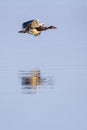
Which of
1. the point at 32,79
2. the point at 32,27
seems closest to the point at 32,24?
the point at 32,27

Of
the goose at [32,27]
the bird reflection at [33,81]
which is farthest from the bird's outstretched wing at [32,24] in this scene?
the bird reflection at [33,81]

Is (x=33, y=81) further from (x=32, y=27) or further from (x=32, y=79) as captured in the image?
(x=32, y=27)

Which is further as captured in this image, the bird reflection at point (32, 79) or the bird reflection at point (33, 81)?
the bird reflection at point (32, 79)

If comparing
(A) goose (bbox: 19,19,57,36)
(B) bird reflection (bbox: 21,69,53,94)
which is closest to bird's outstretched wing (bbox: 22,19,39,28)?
(A) goose (bbox: 19,19,57,36)

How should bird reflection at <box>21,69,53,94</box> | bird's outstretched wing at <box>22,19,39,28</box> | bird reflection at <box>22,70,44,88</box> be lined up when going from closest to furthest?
bird reflection at <box>21,69,53,94</box>, bird reflection at <box>22,70,44,88</box>, bird's outstretched wing at <box>22,19,39,28</box>

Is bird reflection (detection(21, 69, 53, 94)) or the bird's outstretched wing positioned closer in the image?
bird reflection (detection(21, 69, 53, 94))

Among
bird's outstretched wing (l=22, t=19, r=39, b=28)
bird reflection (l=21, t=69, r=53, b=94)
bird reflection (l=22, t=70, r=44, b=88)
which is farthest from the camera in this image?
bird's outstretched wing (l=22, t=19, r=39, b=28)

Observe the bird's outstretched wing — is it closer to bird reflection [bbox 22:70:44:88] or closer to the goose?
the goose

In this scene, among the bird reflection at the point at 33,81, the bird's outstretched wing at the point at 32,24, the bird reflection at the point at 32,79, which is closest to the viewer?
the bird reflection at the point at 33,81

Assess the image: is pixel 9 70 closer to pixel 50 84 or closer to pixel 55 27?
pixel 50 84

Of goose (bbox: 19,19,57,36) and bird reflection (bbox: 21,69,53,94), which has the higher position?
goose (bbox: 19,19,57,36)

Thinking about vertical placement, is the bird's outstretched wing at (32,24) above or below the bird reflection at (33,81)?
above

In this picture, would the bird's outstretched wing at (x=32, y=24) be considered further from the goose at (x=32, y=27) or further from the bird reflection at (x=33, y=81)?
the bird reflection at (x=33, y=81)

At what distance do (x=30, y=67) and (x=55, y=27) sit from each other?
2502mm
